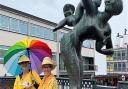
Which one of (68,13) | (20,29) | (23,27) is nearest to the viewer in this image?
(68,13)

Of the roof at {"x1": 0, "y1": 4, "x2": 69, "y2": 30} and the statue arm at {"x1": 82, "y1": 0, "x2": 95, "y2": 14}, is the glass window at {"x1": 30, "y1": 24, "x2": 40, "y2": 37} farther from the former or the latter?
the statue arm at {"x1": 82, "y1": 0, "x2": 95, "y2": 14}

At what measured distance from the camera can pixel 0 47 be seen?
41.0 m

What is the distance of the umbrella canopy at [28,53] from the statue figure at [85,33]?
2.53 metres

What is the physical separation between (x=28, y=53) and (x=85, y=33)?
3115 millimetres

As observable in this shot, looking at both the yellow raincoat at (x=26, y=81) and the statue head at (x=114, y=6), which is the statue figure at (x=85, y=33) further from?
the yellow raincoat at (x=26, y=81)

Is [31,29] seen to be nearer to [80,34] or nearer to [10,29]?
[10,29]

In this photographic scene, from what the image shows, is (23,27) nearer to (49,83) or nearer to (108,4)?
(49,83)

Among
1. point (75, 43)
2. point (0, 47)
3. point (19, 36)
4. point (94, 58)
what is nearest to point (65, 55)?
point (75, 43)

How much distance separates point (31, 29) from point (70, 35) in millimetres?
41819

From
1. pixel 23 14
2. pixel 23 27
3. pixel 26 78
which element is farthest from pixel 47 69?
pixel 23 27

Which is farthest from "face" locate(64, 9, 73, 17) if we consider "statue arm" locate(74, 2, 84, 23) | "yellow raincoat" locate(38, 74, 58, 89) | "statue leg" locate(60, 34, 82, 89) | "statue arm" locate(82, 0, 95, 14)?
"yellow raincoat" locate(38, 74, 58, 89)

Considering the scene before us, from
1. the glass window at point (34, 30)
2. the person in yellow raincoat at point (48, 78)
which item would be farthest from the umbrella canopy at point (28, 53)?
the glass window at point (34, 30)

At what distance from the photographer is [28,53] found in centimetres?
888

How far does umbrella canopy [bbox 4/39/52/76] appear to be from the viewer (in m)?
8.84
